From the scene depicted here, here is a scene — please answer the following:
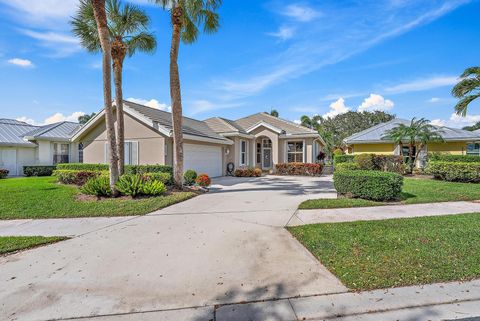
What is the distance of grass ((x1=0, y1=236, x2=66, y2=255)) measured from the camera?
199 inches

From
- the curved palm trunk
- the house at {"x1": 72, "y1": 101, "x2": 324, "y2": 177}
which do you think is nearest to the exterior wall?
the house at {"x1": 72, "y1": 101, "x2": 324, "y2": 177}

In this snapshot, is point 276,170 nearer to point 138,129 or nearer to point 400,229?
point 138,129

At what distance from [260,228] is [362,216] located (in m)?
3.09

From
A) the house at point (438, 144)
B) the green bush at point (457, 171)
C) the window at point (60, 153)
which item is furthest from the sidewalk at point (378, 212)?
the window at point (60, 153)

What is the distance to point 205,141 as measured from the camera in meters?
17.6

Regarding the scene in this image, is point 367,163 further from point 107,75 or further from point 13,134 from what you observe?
point 13,134

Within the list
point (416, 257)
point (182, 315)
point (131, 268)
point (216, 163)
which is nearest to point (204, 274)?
point (182, 315)

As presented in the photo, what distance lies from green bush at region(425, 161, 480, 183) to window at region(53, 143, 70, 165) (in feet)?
93.5

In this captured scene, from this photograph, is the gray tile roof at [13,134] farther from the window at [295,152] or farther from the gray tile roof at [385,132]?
the gray tile roof at [385,132]

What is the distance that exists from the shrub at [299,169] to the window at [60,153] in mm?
19120

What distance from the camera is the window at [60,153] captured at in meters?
22.4

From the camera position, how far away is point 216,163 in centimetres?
2006

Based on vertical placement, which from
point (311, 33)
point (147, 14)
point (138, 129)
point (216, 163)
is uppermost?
point (147, 14)

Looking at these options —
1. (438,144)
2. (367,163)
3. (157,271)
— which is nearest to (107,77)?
(157,271)
